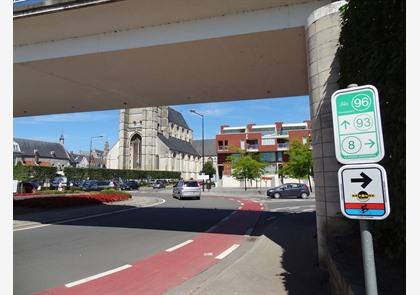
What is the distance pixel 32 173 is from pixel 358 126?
2274 inches

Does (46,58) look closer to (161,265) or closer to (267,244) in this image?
(161,265)

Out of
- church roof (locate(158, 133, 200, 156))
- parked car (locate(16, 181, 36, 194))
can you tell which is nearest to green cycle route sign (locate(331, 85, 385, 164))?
parked car (locate(16, 181, 36, 194))

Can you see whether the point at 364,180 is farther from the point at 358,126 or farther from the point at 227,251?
the point at 227,251

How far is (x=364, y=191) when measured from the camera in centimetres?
249

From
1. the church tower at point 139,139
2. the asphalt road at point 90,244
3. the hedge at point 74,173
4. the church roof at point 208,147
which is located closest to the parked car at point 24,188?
the hedge at point 74,173

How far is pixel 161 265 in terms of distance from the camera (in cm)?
776

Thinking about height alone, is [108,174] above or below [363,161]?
below

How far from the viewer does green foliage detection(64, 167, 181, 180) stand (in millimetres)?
61275

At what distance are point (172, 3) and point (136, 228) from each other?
8.43m

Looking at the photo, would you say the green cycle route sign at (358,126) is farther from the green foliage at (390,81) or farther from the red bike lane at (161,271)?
the red bike lane at (161,271)

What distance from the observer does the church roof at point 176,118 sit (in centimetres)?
12562

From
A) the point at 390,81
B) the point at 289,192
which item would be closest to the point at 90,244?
the point at 390,81

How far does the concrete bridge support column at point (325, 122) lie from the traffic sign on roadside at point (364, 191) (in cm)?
448

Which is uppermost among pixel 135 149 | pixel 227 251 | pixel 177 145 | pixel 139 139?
pixel 139 139
